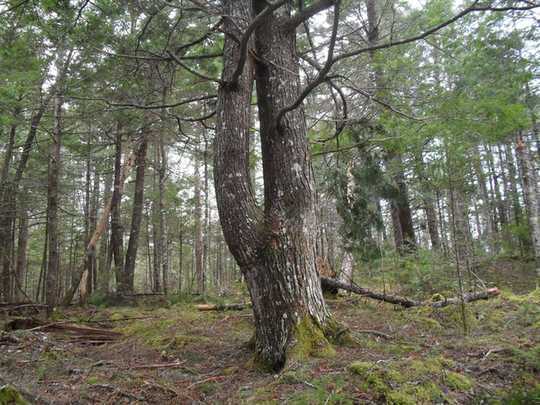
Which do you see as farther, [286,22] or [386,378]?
[286,22]

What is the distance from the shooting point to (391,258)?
8.40 metres

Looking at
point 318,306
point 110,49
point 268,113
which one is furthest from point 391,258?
point 110,49

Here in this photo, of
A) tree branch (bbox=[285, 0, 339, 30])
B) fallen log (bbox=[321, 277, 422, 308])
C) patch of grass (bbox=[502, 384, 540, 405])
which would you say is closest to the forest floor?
patch of grass (bbox=[502, 384, 540, 405])

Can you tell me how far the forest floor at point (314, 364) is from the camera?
2625 mm

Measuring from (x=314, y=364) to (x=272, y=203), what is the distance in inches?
68.4

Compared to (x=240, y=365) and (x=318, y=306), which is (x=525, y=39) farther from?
(x=240, y=365)

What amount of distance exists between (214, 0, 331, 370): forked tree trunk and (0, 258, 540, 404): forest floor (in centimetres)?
42

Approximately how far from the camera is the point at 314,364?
317 centimetres

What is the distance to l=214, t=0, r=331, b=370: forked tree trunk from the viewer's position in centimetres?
358

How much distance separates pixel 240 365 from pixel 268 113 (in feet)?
9.82

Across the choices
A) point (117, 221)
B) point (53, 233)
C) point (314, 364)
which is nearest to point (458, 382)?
point (314, 364)

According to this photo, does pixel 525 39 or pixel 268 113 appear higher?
pixel 525 39

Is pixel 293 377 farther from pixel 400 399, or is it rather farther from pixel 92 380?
pixel 92 380

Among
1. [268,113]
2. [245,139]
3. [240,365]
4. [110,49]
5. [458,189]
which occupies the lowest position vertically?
[240,365]
